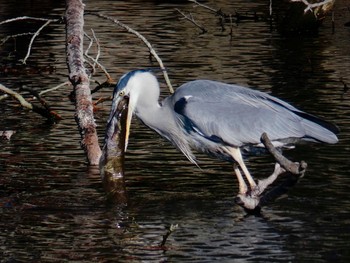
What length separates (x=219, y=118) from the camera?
10133mm

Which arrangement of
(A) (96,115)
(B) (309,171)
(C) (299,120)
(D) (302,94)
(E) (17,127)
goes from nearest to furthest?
(C) (299,120) < (B) (309,171) < (E) (17,127) < (A) (96,115) < (D) (302,94)

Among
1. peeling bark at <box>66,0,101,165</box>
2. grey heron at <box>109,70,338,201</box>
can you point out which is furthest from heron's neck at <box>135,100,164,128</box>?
peeling bark at <box>66,0,101,165</box>

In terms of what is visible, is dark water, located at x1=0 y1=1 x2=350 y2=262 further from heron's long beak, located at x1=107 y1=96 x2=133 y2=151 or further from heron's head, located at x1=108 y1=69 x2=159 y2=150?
heron's head, located at x1=108 y1=69 x2=159 y2=150

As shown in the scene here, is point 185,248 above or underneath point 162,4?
above

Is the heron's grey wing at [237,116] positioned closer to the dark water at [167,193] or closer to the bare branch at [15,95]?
the dark water at [167,193]

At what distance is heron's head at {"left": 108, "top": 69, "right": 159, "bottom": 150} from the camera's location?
9938mm

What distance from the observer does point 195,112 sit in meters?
10.1

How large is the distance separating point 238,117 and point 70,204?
174 cm

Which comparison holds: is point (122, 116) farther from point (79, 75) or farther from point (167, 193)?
point (79, 75)

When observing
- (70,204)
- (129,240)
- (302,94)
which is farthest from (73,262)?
(302,94)

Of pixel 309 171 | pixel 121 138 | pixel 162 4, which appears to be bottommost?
pixel 162 4

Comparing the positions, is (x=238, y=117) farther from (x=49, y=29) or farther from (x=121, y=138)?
(x=49, y=29)

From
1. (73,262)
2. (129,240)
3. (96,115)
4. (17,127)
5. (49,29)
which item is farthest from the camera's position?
(49,29)

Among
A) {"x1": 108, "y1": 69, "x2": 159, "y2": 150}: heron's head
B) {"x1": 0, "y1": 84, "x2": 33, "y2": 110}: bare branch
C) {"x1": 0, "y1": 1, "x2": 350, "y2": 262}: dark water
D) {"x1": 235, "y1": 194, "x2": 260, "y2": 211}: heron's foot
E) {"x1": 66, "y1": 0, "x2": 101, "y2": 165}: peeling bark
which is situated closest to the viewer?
{"x1": 0, "y1": 1, "x2": 350, "y2": 262}: dark water
